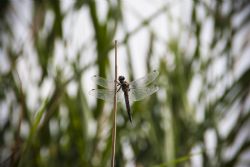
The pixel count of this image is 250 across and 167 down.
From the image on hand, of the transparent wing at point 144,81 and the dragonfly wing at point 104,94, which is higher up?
the transparent wing at point 144,81

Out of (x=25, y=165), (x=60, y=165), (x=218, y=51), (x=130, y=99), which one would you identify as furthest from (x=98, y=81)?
(x=218, y=51)

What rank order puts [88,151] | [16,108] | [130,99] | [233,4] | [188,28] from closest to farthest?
[130,99]
[88,151]
[16,108]
[188,28]
[233,4]

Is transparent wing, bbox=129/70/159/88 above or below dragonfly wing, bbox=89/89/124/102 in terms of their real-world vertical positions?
above

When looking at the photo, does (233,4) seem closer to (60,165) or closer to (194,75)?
(194,75)

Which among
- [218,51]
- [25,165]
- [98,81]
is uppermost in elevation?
[218,51]

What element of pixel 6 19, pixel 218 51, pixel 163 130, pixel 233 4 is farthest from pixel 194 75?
pixel 6 19

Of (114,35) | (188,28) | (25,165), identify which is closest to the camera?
(25,165)

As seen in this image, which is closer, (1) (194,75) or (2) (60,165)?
(2) (60,165)

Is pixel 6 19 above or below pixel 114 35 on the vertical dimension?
above
